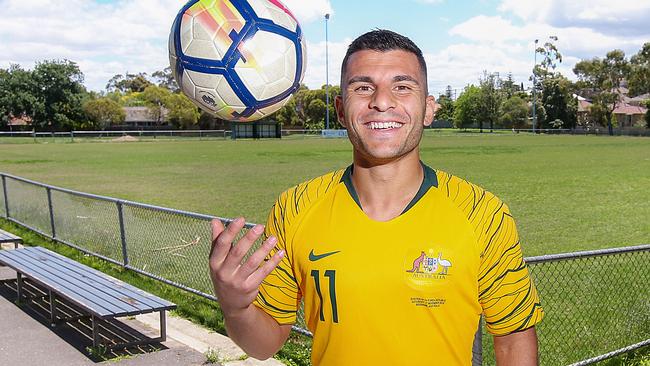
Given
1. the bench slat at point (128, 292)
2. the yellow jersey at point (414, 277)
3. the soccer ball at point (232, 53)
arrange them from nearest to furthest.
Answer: the yellow jersey at point (414, 277), the soccer ball at point (232, 53), the bench slat at point (128, 292)

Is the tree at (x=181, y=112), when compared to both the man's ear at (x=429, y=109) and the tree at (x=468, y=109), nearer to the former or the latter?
the tree at (x=468, y=109)

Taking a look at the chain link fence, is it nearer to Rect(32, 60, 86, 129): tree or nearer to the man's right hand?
the man's right hand

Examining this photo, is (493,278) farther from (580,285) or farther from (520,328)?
(580,285)

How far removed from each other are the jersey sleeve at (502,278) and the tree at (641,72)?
3602 inches

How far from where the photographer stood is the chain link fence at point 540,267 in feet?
18.6

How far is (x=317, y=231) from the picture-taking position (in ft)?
6.86

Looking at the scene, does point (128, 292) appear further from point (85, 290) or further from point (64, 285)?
point (64, 285)

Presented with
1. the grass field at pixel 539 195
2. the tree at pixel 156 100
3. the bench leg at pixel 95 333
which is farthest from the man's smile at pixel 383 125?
the tree at pixel 156 100

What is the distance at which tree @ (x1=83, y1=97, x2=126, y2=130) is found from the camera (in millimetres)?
80100

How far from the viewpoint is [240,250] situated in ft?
5.49

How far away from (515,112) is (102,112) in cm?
5986

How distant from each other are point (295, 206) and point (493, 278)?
699 mm

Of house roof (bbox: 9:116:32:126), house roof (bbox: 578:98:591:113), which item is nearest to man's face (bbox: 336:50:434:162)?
house roof (bbox: 9:116:32:126)

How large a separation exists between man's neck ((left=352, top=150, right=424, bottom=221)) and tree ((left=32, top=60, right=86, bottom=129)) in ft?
277
